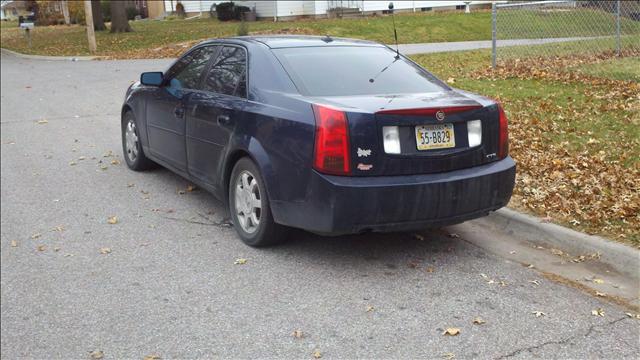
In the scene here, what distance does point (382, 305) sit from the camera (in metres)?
4.18

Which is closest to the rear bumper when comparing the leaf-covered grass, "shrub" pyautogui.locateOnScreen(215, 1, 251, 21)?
the leaf-covered grass

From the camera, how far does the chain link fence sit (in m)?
12.5

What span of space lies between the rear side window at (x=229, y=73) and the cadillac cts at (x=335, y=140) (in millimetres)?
13

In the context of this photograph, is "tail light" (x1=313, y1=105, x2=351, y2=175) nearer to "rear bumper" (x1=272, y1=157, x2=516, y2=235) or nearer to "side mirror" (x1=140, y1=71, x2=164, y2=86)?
"rear bumper" (x1=272, y1=157, x2=516, y2=235)

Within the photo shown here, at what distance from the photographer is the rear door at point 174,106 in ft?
20.0

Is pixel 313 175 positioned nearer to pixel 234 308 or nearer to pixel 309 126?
pixel 309 126

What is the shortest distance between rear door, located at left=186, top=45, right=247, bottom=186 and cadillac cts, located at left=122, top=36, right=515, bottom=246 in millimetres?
12

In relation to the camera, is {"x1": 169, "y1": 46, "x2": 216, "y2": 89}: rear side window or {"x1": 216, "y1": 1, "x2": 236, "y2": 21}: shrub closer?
{"x1": 169, "y1": 46, "x2": 216, "y2": 89}: rear side window

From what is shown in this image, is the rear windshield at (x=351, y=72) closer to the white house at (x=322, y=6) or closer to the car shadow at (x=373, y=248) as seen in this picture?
the car shadow at (x=373, y=248)

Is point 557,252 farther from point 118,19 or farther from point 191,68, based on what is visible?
point 118,19

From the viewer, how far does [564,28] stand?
13320 millimetres

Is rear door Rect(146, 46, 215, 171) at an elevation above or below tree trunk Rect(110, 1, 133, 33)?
below

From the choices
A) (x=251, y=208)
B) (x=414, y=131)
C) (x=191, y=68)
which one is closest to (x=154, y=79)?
(x=191, y=68)

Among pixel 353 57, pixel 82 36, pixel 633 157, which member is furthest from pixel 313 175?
pixel 82 36
